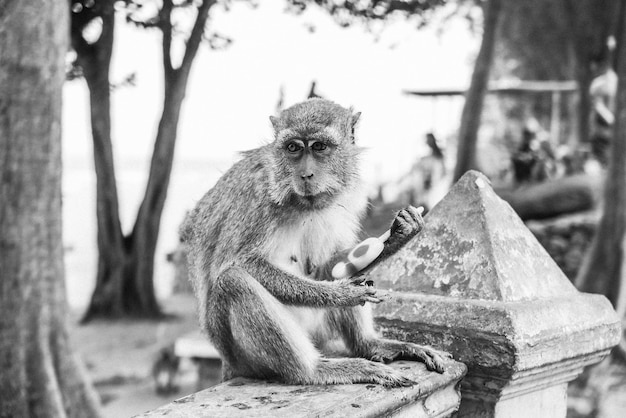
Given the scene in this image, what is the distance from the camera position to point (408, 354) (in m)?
2.33

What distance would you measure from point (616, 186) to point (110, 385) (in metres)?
6.64

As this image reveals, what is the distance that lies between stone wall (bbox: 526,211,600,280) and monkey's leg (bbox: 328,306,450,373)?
9389mm

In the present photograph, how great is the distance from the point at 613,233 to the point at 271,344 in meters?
7.47

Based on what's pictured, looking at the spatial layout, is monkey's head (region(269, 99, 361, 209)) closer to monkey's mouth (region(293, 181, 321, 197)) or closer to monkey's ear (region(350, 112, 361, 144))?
monkey's mouth (region(293, 181, 321, 197))

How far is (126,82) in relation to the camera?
9.96 m

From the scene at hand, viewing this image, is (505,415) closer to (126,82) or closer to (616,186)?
(616,186)

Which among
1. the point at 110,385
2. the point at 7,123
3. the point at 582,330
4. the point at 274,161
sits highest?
the point at 7,123

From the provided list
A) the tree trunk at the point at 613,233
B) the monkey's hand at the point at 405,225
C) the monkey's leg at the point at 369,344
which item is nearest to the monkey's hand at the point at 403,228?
the monkey's hand at the point at 405,225

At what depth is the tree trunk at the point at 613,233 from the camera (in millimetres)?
8655

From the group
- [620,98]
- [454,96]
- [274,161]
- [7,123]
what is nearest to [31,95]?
[7,123]

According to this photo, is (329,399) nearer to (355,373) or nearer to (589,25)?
(355,373)

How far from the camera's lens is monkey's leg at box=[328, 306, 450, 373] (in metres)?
2.23

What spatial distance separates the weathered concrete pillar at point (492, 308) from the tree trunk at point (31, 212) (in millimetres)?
3057

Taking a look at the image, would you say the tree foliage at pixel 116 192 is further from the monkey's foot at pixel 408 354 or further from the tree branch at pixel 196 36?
the monkey's foot at pixel 408 354
